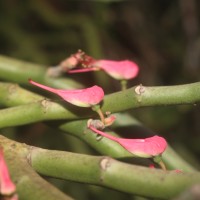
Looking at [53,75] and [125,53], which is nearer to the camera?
[53,75]

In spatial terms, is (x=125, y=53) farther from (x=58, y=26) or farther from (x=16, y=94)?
(x=16, y=94)

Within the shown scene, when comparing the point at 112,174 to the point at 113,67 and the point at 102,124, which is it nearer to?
the point at 102,124

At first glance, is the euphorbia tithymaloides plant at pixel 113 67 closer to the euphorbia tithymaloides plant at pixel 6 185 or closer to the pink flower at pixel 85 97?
the pink flower at pixel 85 97

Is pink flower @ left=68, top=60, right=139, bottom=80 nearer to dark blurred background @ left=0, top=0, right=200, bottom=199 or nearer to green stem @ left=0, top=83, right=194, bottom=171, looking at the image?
green stem @ left=0, top=83, right=194, bottom=171

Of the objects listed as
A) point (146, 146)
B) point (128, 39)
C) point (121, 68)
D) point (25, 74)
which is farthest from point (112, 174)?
point (128, 39)

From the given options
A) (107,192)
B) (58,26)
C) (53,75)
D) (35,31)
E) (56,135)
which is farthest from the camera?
(35,31)

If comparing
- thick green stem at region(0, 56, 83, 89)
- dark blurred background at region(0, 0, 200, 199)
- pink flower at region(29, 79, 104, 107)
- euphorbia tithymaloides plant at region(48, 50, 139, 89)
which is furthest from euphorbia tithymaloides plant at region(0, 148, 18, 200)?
dark blurred background at region(0, 0, 200, 199)

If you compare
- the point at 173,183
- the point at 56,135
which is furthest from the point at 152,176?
the point at 56,135

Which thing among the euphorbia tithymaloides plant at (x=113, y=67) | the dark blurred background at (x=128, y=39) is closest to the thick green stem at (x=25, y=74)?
the euphorbia tithymaloides plant at (x=113, y=67)
